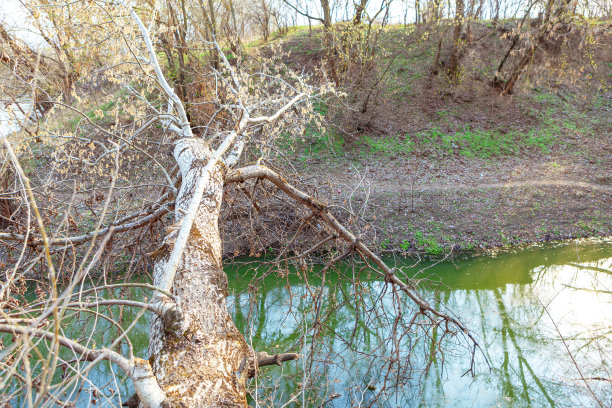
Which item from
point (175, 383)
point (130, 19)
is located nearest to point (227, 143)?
point (130, 19)

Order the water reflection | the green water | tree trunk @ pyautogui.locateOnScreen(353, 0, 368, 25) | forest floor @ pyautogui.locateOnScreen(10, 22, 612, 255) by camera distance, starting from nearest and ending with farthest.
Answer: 1. the green water
2. the water reflection
3. forest floor @ pyautogui.locateOnScreen(10, 22, 612, 255)
4. tree trunk @ pyautogui.locateOnScreen(353, 0, 368, 25)

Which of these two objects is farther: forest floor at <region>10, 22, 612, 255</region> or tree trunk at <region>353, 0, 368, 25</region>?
tree trunk at <region>353, 0, 368, 25</region>

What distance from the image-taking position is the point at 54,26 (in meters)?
4.14

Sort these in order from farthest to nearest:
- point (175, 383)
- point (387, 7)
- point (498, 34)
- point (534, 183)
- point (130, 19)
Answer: point (498, 34), point (387, 7), point (534, 183), point (130, 19), point (175, 383)

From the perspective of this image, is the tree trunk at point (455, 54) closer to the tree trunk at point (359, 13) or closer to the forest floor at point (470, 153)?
the forest floor at point (470, 153)

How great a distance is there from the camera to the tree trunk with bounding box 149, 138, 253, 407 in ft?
6.17

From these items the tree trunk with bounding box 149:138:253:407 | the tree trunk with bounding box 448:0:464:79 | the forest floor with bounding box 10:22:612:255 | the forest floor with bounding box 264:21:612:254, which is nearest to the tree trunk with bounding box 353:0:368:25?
the forest floor with bounding box 10:22:612:255

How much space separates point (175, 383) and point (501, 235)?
26.5 ft

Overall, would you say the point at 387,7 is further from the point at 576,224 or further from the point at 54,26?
the point at 54,26

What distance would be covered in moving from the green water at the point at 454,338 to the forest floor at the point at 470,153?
2.81 ft

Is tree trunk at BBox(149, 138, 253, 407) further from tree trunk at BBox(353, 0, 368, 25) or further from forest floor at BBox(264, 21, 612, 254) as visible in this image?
tree trunk at BBox(353, 0, 368, 25)

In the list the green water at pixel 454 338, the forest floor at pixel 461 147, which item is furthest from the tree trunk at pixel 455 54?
the green water at pixel 454 338

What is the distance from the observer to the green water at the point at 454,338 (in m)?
4.14

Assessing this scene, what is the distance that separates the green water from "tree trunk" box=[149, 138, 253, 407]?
911 mm
